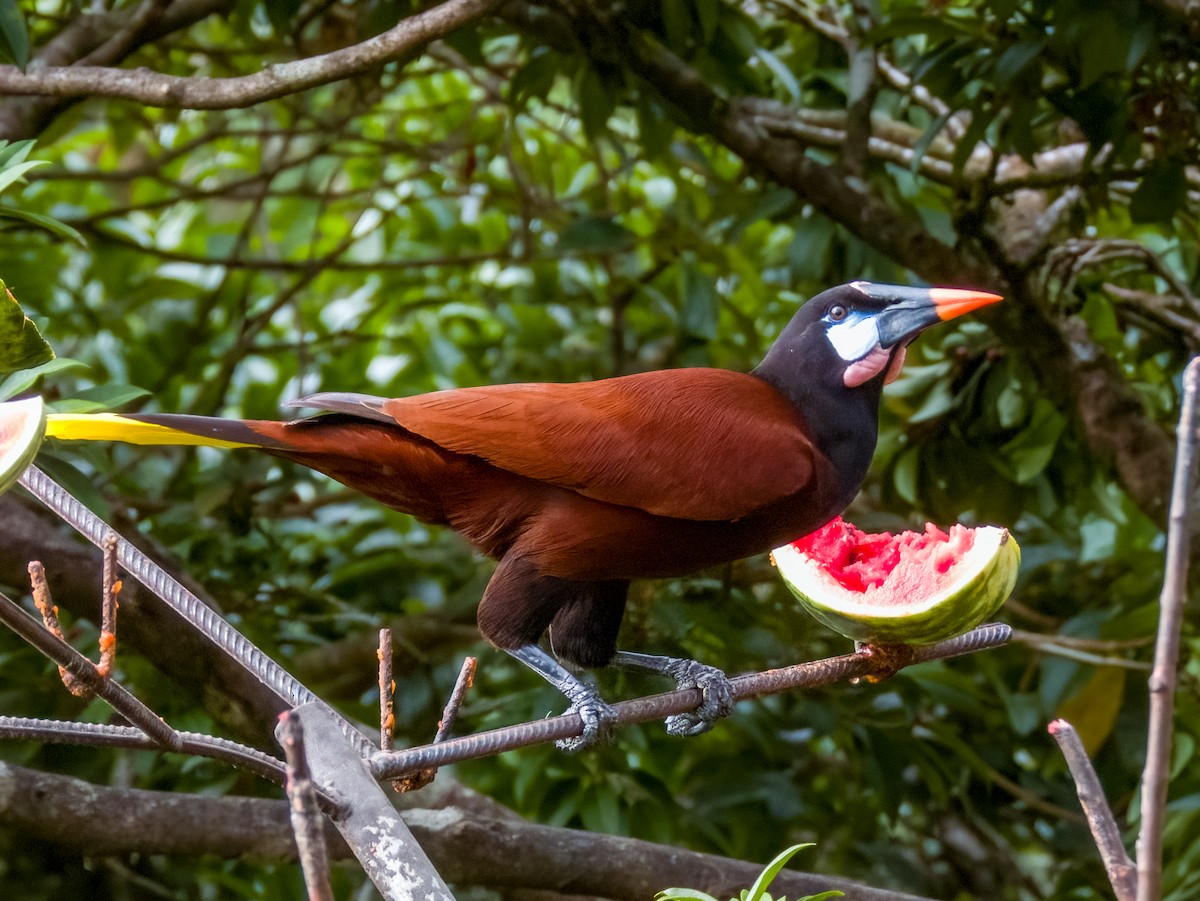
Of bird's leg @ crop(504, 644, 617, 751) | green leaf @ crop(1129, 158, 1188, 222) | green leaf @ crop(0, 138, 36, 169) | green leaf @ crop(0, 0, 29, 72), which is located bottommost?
bird's leg @ crop(504, 644, 617, 751)

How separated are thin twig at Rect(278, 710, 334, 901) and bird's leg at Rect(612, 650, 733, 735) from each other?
0.90m

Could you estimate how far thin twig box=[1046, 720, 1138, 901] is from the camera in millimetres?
670

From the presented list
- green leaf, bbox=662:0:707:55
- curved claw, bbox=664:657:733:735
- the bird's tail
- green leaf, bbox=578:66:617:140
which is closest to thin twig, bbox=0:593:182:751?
the bird's tail

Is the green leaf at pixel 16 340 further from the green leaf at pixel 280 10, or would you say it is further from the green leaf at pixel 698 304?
the green leaf at pixel 698 304

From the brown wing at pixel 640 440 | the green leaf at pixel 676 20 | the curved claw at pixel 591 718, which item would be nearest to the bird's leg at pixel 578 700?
the curved claw at pixel 591 718

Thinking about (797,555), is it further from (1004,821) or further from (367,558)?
(1004,821)

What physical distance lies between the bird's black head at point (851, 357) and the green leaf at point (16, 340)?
3.14 feet

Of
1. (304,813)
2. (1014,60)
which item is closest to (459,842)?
(304,813)

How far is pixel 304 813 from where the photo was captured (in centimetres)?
69

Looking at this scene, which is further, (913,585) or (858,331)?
(858,331)

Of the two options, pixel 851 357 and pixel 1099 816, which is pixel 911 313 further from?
pixel 1099 816

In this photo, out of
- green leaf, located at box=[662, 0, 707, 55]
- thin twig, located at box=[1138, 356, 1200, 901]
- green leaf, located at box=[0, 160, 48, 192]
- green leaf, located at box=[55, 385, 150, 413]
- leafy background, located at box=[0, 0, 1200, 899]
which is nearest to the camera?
thin twig, located at box=[1138, 356, 1200, 901]

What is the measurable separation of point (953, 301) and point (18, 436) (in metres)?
1.13

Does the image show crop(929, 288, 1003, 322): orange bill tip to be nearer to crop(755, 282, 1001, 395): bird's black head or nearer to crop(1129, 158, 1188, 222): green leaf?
crop(755, 282, 1001, 395): bird's black head
